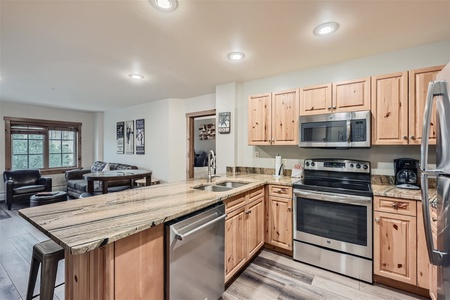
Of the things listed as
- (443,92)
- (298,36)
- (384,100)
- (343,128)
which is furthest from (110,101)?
(443,92)

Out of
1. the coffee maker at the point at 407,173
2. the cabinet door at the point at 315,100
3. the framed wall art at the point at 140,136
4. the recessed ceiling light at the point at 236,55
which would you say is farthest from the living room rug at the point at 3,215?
the coffee maker at the point at 407,173

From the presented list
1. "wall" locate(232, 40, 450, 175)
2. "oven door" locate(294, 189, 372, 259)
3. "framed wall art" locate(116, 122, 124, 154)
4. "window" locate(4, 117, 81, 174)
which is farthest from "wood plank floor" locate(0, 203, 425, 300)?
"window" locate(4, 117, 81, 174)

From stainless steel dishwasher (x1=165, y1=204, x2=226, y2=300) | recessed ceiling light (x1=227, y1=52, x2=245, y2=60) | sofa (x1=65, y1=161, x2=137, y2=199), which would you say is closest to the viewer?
stainless steel dishwasher (x1=165, y1=204, x2=226, y2=300)

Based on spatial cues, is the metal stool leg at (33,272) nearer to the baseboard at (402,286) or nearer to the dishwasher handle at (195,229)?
the dishwasher handle at (195,229)

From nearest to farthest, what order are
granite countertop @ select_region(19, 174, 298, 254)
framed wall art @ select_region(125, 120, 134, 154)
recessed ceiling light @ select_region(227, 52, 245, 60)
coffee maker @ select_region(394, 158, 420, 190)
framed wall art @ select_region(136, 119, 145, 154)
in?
granite countertop @ select_region(19, 174, 298, 254) < coffee maker @ select_region(394, 158, 420, 190) < recessed ceiling light @ select_region(227, 52, 245, 60) < framed wall art @ select_region(136, 119, 145, 154) < framed wall art @ select_region(125, 120, 134, 154)

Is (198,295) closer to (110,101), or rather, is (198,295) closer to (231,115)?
(231,115)

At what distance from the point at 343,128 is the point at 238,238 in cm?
169

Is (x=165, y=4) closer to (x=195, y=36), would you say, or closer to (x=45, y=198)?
(x=195, y=36)

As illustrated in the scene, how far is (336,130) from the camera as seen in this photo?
2.47 meters

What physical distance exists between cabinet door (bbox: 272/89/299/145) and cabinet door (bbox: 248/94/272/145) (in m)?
0.07

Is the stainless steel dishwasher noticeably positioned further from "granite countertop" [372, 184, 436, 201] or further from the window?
the window

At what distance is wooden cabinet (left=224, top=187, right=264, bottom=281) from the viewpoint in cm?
201

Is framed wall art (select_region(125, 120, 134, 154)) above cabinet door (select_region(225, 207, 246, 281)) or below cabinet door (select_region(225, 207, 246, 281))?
above

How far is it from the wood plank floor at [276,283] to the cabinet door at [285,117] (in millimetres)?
1505
